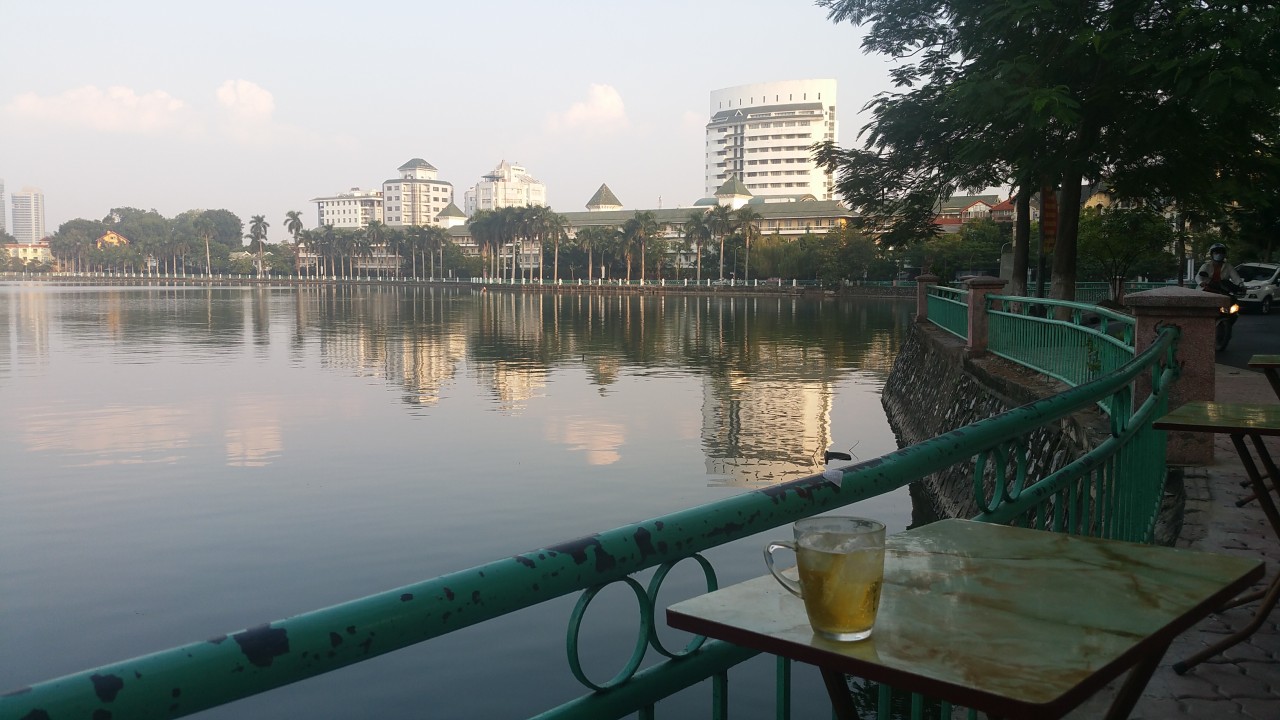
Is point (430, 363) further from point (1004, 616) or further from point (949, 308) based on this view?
point (1004, 616)

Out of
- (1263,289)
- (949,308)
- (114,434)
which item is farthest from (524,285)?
(949,308)

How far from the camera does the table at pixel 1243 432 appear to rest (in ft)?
13.6

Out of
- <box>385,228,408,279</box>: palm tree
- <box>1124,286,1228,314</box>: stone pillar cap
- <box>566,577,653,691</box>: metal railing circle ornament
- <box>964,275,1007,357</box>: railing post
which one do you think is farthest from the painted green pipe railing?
<box>385,228,408,279</box>: palm tree

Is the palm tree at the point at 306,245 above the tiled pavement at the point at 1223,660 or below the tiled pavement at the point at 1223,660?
above

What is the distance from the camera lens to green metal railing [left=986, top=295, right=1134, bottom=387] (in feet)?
→ 30.9

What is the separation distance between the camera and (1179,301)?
7.72m

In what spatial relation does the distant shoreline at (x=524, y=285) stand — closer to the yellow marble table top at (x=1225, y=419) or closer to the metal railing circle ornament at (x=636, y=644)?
the yellow marble table top at (x=1225, y=419)

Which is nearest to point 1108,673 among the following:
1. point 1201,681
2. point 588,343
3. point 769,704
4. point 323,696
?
point 1201,681

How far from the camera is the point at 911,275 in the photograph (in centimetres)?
9169

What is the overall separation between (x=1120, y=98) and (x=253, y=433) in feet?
52.5

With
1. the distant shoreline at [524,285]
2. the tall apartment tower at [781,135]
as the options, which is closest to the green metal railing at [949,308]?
the distant shoreline at [524,285]

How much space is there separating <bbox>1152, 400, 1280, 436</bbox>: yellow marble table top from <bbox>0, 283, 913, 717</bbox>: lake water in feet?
15.4

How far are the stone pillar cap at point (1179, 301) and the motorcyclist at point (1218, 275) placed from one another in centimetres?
1087

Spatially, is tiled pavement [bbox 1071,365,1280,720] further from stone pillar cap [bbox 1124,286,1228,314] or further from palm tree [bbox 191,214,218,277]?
palm tree [bbox 191,214,218,277]
